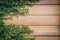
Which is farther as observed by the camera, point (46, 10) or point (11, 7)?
point (46, 10)

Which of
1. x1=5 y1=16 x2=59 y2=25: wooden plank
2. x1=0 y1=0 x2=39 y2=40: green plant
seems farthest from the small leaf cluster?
x1=5 y1=16 x2=59 y2=25: wooden plank

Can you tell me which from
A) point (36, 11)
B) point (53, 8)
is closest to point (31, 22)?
point (36, 11)

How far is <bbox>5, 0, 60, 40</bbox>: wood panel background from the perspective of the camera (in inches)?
93.7

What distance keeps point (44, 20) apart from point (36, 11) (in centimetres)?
13

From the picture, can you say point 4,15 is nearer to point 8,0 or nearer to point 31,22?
point 8,0

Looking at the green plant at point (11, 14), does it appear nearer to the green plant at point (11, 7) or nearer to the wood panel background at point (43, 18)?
the green plant at point (11, 7)

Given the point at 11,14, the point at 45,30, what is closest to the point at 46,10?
the point at 45,30

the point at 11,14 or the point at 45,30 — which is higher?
the point at 11,14

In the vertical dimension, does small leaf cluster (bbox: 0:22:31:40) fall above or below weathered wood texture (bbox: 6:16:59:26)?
above

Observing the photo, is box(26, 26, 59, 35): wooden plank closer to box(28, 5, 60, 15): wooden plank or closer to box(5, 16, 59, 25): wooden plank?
box(5, 16, 59, 25): wooden plank

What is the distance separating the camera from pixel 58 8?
7.84 feet

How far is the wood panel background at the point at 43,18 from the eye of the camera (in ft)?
7.81

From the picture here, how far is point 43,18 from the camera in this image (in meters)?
2.39

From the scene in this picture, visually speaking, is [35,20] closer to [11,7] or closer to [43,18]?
[43,18]
